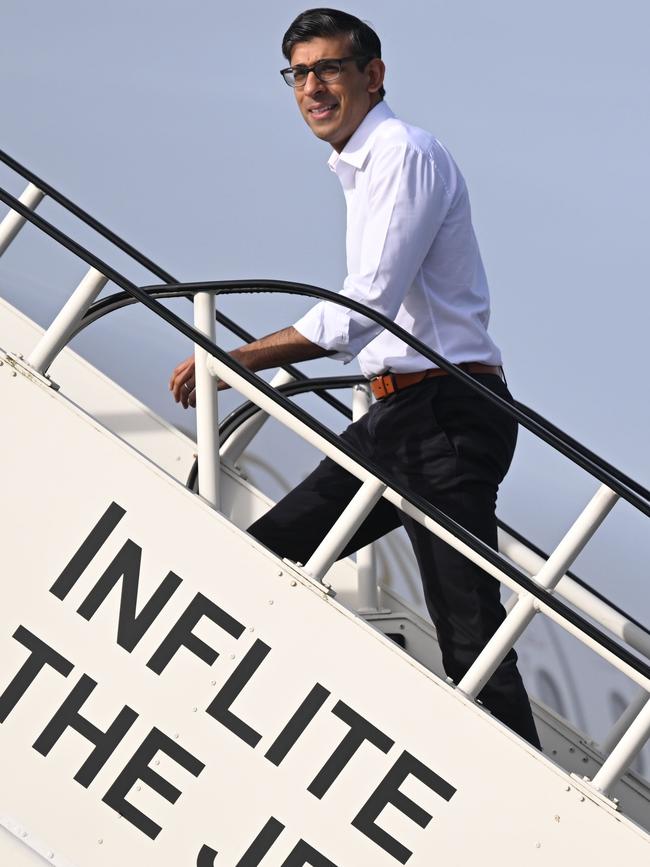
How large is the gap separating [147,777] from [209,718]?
18cm

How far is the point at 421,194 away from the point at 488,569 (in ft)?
2.62

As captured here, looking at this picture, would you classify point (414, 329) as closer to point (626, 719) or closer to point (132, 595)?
point (132, 595)

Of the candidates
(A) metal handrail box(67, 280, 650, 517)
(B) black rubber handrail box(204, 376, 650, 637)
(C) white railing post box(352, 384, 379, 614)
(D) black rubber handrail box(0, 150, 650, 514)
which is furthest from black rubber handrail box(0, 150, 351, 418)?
(C) white railing post box(352, 384, 379, 614)

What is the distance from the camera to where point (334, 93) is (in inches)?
111

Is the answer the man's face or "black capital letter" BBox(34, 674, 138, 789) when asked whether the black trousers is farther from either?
"black capital letter" BBox(34, 674, 138, 789)

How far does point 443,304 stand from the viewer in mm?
2807

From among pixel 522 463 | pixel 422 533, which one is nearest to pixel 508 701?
pixel 422 533

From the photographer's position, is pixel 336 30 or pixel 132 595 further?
pixel 336 30

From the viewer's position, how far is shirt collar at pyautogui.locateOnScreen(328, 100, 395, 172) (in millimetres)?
2768

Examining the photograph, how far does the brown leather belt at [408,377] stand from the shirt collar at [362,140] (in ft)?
1.55

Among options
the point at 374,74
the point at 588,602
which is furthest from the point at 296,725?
the point at 374,74

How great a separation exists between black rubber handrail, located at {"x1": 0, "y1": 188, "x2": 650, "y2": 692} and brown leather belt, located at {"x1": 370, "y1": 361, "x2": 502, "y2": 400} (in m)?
0.31

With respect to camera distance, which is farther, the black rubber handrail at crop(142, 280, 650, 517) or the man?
the man

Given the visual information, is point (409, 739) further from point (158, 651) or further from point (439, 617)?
point (158, 651)
